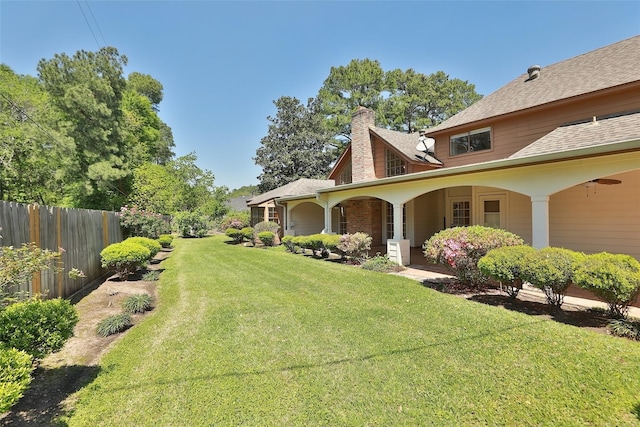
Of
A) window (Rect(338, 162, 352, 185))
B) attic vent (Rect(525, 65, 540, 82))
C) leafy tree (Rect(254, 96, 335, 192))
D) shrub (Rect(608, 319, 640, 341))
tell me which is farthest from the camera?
leafy tree (Rect(254, 96, 335, 192))

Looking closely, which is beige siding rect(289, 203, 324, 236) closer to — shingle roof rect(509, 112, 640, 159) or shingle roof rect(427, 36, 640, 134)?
shingle roof rect(427, 36, 640, 134)

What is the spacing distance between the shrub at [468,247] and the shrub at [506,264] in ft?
1.88

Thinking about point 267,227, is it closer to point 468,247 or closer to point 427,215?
point 427,215

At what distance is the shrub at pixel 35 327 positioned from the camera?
3113 millimetres

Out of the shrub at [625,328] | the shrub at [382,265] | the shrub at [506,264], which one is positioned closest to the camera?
the shrub at [625,328]

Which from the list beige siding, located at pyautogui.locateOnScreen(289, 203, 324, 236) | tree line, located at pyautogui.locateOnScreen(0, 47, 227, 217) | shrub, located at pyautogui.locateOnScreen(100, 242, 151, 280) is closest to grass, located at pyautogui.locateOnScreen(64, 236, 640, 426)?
shrub, located at pyautogui.locateOnScreen(100, 242, 151, 280)

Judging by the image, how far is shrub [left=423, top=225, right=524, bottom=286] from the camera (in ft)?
21.3

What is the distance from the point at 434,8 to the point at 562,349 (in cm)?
1200

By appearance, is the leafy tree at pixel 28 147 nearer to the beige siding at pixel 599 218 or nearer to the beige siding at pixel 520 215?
the beige siding at pixel 520 215

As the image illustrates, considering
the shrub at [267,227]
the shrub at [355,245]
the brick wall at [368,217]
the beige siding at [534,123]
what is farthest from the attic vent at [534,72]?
the shrub at [267,227]

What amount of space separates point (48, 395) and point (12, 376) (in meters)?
1.06

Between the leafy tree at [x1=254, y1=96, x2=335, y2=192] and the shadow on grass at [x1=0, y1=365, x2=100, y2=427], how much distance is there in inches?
1163

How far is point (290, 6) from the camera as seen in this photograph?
10375mm

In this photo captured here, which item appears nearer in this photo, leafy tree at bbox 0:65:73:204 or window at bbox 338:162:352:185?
window at bbox 338:162:352:185
